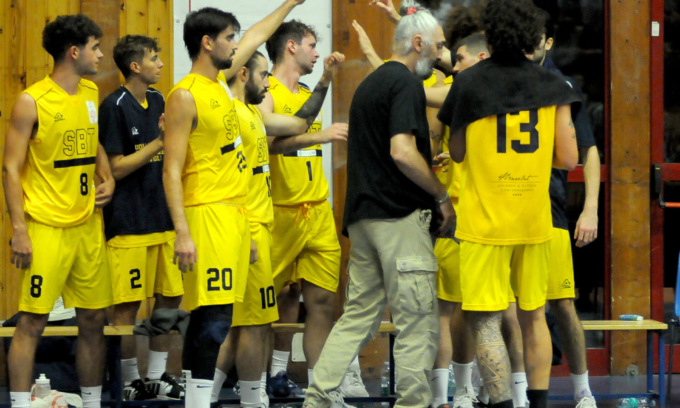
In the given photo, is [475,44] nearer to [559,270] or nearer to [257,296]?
[559,270]

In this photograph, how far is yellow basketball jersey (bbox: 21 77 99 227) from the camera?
19.0 feet

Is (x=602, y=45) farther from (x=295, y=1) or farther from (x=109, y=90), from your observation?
(x=109, y=90)

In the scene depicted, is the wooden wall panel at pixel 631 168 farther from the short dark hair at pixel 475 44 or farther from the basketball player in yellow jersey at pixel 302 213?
the basketball player in yellow jersey at pixel 302 213

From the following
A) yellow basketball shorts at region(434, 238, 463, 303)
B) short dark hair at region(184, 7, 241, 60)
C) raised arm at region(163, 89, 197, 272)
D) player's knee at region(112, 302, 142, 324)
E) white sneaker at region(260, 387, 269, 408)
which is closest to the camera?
raised arm at region(163, 89, 197, 272)

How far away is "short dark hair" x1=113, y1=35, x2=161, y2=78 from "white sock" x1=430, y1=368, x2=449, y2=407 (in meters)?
2.67

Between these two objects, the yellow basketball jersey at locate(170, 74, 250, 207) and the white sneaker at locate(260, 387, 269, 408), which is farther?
the white sneaker at locate(260, 387, 269, 408)

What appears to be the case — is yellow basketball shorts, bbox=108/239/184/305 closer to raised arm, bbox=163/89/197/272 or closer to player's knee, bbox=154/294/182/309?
player's knee, bbox=154/294/182/309

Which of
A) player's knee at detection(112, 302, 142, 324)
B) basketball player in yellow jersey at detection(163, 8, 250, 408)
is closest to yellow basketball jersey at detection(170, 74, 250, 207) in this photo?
basketball player in yellow jersey at detection(163, 8, 250, 408)

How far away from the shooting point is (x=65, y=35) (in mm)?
5883

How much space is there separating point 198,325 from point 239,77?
1.53m

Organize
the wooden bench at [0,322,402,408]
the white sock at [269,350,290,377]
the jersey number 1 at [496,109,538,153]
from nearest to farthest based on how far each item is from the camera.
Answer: the jersey number 1 at [496,109,538,153], the wooden bench at [0,322,402,408], the white sock at [269,350,290,377]

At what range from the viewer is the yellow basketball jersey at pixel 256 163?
5863 millimetres

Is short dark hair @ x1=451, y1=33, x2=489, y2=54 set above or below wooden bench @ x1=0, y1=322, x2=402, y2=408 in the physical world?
above

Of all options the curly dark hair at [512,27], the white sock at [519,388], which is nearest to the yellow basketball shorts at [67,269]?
the white sock at [519,388]
